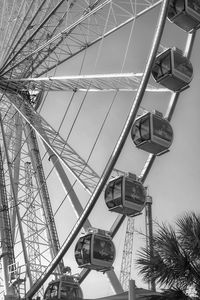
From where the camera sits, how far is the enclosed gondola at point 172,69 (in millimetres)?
15836

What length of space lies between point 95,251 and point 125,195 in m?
1.58

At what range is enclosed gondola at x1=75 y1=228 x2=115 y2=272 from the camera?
49.1ft

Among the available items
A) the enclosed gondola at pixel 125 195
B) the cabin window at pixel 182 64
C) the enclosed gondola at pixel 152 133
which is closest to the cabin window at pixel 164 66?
the cabin window at pixel 182 64

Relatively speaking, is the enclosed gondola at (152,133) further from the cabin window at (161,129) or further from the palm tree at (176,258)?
the palm tree at (176,258)

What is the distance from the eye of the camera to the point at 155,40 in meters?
14.7

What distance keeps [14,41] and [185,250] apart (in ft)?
46.0

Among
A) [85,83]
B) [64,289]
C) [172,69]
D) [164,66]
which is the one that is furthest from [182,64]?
[64,289]

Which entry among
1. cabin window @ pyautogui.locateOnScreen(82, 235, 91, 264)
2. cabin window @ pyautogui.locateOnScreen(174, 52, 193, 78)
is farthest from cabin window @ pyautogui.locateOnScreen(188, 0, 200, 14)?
cabin window @ pyautogui.locateOnScreen(82, 235, 91, 264)

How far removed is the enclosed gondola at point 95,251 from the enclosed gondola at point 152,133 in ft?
8.16

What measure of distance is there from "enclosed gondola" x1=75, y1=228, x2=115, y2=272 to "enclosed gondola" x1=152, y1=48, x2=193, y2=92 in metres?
4.24

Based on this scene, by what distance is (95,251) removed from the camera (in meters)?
15.0

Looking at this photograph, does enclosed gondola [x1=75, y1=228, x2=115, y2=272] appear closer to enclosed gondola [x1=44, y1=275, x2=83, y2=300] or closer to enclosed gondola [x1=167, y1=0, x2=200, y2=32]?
enclosed gondola [x1=44, y1=275, x2=83, y2=300]

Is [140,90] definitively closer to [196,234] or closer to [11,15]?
[196,234]

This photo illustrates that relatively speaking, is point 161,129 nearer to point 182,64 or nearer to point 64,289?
point 182,64
